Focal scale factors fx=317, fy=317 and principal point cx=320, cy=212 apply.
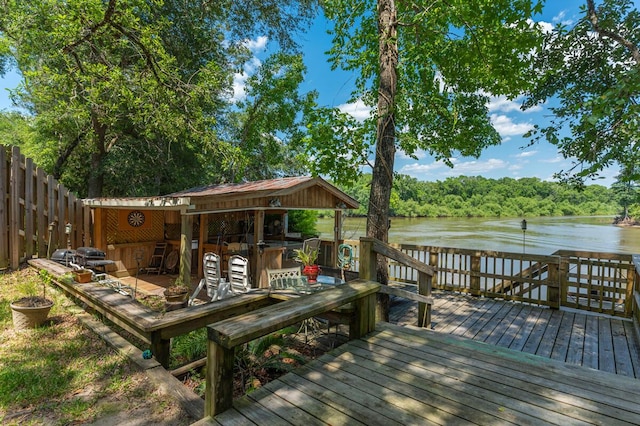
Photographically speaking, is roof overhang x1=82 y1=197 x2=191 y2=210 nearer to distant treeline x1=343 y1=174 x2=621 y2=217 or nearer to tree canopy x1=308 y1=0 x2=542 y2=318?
tree canopy x1=308 y1=0 x2=542 y2=318

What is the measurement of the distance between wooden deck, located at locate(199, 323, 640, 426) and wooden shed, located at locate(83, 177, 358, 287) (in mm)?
4068

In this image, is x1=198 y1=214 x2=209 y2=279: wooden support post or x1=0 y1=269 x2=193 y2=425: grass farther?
x1=198 y1=214 x2=209 y2=279: wooden support post

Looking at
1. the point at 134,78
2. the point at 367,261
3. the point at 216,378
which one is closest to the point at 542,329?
the point at 367,261

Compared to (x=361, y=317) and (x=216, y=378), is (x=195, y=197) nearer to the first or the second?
(x=361, y=317)

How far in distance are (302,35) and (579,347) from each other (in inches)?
346

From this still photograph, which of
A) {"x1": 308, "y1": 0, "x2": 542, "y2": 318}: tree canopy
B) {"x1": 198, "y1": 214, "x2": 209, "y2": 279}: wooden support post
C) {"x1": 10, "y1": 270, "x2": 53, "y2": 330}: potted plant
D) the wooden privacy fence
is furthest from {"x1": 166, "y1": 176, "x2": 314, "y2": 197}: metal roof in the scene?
{"x1": 10, "y1": 270, "x2": 53, "y2": 330}: potted plant

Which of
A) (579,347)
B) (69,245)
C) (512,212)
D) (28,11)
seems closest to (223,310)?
(579,347)

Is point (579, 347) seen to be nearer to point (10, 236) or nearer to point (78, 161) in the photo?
point (10, 236)

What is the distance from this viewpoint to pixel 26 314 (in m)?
3.50

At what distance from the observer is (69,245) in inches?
274

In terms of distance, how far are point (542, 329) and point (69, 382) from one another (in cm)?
552

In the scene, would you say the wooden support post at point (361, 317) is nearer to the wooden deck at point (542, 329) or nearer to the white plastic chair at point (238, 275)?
the wooden deck at point (542, 329)

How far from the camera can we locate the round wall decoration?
8.12m

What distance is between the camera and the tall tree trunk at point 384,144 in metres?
4.33
